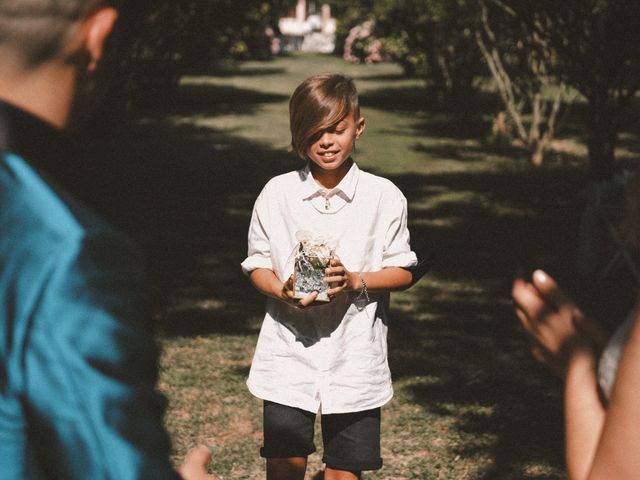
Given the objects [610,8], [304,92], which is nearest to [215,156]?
A: [610,8]

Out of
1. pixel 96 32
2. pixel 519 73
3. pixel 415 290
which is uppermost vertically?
pixel 96 32

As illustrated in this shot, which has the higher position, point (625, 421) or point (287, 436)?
point (625, 421)

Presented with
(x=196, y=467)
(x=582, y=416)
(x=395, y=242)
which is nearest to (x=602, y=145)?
(x=395, y=242)

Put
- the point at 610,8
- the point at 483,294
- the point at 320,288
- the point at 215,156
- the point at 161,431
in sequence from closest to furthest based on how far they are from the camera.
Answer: the point at 161,431 → the point at 320,288 → the point at 483,294 → the point at 610,8 → the point at 215,156

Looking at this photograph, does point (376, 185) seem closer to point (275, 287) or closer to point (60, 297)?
point (275, 287)

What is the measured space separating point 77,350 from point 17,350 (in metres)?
0.07

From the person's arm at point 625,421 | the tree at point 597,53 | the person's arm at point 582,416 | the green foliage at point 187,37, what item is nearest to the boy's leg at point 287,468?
the person's arm at point 582,416

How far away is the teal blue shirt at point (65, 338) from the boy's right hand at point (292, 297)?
196 cm

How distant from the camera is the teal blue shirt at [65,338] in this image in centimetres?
104

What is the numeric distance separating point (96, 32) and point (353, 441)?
2444 mm

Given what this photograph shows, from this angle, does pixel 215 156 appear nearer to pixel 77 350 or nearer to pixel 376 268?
pixel 376 268

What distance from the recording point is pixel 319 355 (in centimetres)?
328

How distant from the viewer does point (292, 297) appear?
10.3ft

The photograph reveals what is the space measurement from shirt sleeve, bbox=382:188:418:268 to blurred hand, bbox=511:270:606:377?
1.62m
